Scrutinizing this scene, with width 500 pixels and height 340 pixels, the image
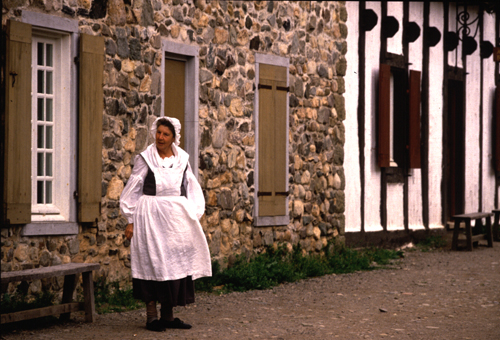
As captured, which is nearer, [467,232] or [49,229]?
[49,229]

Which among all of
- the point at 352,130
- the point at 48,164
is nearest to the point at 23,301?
the point at 48,164

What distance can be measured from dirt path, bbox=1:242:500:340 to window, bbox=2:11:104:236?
3.76 feet

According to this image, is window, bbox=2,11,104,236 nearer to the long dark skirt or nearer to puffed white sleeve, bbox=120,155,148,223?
puffed white sleeve, bbox=120,155,148,223

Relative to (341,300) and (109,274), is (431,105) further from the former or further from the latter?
(109,274)

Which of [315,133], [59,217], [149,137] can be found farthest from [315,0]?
[59,217]

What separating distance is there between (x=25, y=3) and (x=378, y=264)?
646 cm

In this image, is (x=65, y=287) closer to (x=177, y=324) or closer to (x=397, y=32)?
(x=177, y=324)

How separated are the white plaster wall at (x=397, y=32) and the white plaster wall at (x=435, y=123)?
3.54 ft

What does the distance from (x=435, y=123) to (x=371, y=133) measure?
2.23 m

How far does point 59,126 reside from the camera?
7.46 metres

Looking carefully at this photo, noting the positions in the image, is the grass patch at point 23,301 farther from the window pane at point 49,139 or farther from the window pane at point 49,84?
the window pane at point 49,84

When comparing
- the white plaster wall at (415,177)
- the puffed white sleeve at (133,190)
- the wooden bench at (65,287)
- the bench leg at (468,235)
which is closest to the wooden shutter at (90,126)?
the wooden bench at (65,287)

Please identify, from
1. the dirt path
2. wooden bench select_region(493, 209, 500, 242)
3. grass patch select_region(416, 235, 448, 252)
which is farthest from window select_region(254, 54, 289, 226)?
wooden bench select_region(493, 209, 500, 242)

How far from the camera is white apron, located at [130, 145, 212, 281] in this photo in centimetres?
624
